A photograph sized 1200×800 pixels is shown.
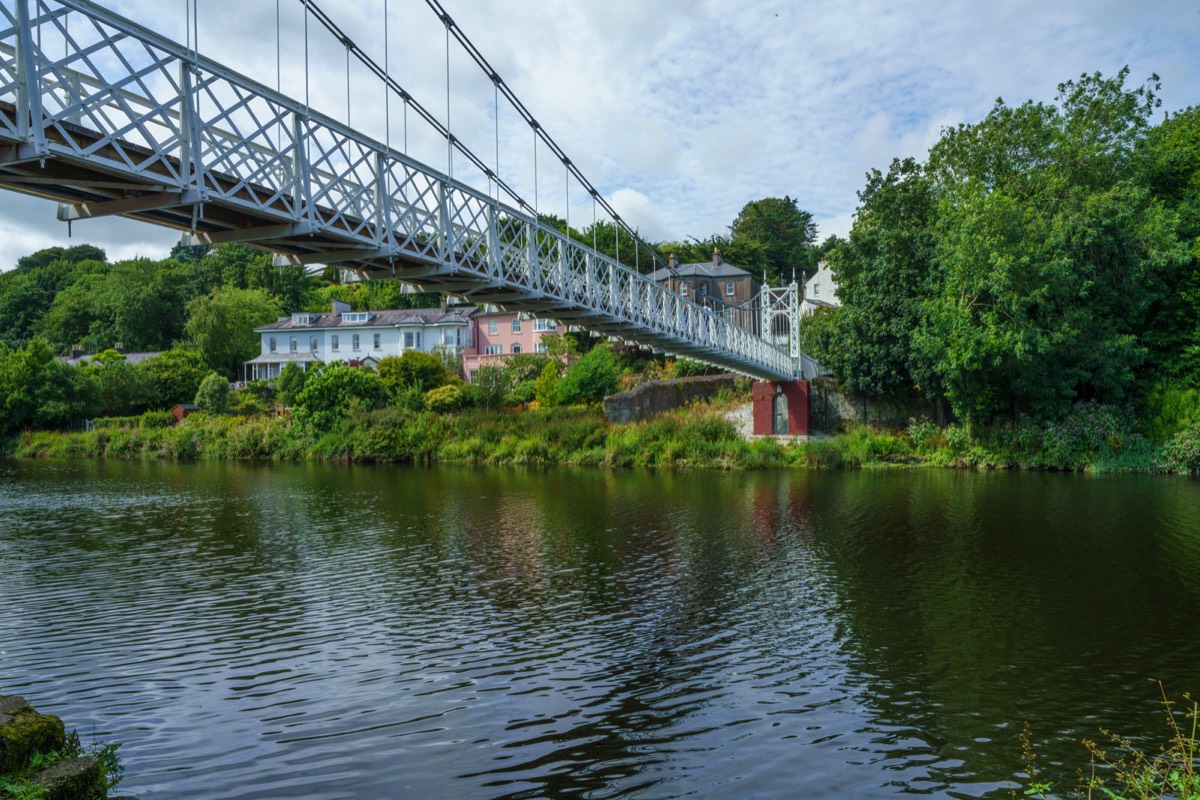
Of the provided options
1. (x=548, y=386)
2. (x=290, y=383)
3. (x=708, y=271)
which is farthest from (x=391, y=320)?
(x=708, y=271)

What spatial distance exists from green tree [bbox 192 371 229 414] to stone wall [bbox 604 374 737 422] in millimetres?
25725

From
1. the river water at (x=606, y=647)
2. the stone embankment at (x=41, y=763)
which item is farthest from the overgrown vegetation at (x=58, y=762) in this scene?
the river water at (x=606, y=647)

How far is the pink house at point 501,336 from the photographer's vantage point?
202ft

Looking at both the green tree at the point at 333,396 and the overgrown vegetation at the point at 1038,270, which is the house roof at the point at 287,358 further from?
the overgrown vegetation at the point at 1038,270

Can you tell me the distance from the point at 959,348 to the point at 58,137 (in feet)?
90.7

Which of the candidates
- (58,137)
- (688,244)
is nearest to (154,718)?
(58,137)

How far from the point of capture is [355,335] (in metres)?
65.2

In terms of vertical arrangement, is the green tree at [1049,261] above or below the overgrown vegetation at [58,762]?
above

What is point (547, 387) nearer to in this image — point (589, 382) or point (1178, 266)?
point (589, 382)

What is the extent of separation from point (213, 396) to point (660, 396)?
2826cm

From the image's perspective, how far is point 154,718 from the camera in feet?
26.3

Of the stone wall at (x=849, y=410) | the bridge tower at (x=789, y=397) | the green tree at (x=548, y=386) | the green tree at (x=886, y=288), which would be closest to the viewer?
the green tree at (x=886, y=288)

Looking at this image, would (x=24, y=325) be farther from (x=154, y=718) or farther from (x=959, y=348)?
(x=154, y=718)

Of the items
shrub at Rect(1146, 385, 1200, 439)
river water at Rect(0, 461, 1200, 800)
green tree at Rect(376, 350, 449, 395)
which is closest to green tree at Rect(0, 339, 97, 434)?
green tree at Rect(376, 350, 449, 395)
